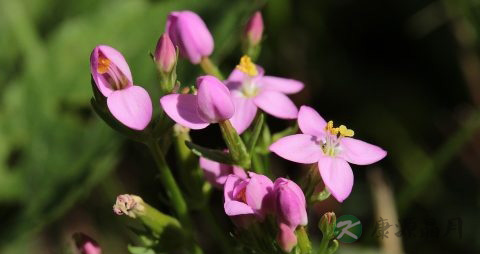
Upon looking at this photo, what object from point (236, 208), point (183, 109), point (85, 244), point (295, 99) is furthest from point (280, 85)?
point (295, 99)

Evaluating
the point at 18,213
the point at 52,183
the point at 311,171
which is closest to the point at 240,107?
the point at 311,171

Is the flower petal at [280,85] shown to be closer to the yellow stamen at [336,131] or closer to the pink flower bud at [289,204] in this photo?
the yellow stamen at [336,131]

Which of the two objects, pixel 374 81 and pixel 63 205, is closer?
pixel 63 205

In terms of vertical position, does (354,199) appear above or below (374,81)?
below

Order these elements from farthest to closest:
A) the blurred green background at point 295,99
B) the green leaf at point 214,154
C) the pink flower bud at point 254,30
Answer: the blurred green background at point 295,99
the pink flower bud at point 254,30
the green leaf at point 214,154

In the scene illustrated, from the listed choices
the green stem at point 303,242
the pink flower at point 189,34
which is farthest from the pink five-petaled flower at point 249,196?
the pink flower at point 189,34

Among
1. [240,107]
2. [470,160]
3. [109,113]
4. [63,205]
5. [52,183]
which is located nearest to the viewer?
[109,113]

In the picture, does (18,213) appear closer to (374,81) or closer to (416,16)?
(374,81)

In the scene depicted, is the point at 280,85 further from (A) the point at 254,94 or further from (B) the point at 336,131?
(B) the point at 336,131
